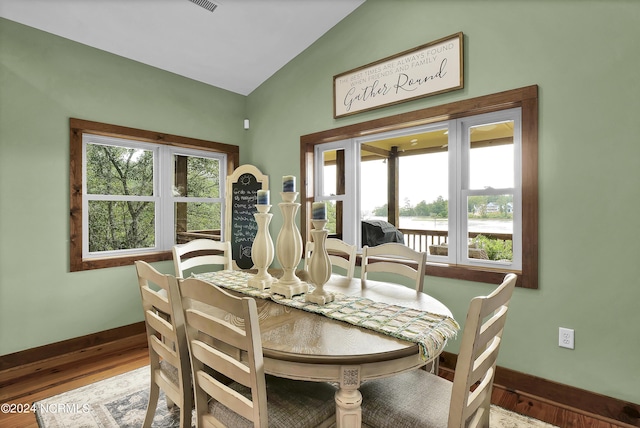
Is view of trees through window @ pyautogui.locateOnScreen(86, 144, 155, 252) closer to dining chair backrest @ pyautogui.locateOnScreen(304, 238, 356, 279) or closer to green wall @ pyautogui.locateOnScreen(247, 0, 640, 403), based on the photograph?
dining chair backrest @ pyautogui.locateOnScreen(304, 238, 356, 279)

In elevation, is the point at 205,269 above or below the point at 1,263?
below

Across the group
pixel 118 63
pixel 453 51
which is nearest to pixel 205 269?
pixel 118 63

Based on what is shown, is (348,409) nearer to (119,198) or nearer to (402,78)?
(402,78)

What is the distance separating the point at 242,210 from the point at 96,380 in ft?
6.72

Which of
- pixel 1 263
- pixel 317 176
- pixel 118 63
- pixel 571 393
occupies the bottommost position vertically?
pixel 571 393

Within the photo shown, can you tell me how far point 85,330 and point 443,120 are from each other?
350 centimetres

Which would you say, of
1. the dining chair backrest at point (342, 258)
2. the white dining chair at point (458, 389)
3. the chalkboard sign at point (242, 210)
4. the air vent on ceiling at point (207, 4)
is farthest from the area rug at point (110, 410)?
the air vent on ceiling at point (207, 4)

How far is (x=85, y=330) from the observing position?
9.60ft

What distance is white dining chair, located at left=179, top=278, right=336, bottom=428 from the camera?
106cm

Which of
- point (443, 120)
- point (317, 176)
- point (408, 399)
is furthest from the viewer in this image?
point (317, 176)

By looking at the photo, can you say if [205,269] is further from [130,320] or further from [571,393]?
[571,393]

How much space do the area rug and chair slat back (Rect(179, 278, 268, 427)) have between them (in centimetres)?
96

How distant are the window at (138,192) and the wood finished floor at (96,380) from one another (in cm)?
81

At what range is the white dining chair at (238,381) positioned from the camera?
1059 mm
